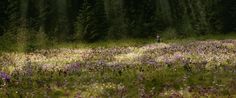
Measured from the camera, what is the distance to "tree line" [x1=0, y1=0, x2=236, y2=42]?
38669 mm

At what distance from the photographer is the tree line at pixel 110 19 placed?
38.7 metres

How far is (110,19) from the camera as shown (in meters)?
42.0

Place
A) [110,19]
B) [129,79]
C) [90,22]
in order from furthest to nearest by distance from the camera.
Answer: [110,19], [90,22], [129,79]

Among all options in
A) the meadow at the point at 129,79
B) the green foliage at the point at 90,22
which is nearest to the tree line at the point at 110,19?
the green foliage at the point at 90,22

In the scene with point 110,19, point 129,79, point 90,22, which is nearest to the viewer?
point 129,79

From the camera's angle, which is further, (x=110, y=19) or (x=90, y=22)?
(x=110, y=19)

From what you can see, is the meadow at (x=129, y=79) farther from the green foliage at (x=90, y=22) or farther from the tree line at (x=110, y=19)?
the tree line at (x=110, y=19)

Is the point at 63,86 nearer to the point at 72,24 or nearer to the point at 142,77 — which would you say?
the point at 142,77

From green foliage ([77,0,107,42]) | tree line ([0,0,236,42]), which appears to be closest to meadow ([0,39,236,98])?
green foliage ([77,0,107,42])

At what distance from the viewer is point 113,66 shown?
17859 millimetres

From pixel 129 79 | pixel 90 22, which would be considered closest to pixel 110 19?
pixel 90 22

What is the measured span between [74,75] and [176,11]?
30513mm

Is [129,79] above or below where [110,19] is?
below

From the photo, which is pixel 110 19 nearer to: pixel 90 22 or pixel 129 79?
pixel 90 22
